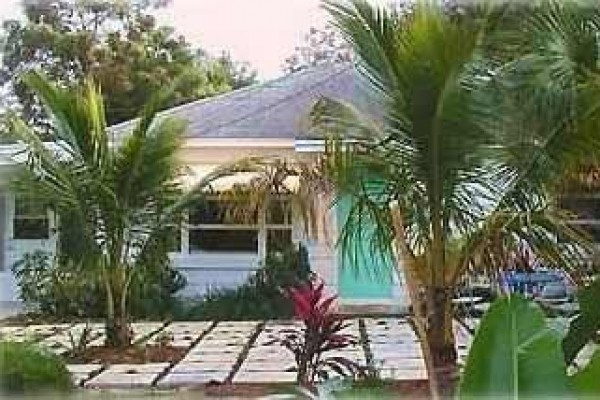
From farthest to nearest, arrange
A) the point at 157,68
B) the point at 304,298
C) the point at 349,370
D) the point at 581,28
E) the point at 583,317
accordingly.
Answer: the point at 304,298, the point at 349,370, the point at 157,68, the point at 581,28, the point at 583,317

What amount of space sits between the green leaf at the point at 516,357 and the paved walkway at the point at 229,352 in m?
0.91

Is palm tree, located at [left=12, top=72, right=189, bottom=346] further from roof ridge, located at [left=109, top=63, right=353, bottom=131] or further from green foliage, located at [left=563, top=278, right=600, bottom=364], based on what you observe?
green foliage, located at [left=563, top=278, right=600, bottom=364]

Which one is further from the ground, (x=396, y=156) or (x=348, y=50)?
(x=348, y=50)

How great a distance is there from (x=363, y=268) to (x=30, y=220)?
1.98 ft

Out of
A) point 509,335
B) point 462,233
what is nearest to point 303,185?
point 462,233

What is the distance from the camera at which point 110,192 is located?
2.60m

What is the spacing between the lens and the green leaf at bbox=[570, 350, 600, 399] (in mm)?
768

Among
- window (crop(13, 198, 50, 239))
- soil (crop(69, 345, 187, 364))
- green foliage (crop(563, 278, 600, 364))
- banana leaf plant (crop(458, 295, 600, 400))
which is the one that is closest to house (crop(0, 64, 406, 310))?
window (crop(13, 198, 50, 239))

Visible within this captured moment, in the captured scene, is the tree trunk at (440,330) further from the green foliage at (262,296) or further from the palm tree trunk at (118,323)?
the palm tree trunk at (118,323)

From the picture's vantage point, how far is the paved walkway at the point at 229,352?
184cm

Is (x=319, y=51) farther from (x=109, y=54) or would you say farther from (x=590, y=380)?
(x=590, y=380)

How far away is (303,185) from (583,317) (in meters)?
0.92

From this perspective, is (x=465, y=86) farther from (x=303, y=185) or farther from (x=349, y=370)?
(x=349, y=370)

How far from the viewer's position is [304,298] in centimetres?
197
